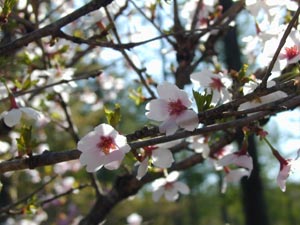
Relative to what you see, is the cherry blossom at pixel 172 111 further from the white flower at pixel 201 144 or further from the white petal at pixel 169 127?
the white flower at pixel 201 144

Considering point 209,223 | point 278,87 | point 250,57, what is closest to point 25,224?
point 250,57

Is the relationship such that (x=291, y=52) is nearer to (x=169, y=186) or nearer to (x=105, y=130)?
(x=105, y=130)

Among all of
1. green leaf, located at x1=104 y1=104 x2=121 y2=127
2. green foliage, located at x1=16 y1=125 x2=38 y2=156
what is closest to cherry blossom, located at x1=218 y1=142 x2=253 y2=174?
green leaf, located at x1=104 y1=104 x2=121 y2=127

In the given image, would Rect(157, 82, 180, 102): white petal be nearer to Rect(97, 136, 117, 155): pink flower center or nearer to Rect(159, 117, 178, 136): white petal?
Rect(159, 117, 178, 136): white petal

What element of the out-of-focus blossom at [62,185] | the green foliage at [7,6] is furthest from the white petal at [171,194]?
the out-of-focus blossom at [62,185]

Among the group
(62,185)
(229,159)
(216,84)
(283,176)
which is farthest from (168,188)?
(62,185)

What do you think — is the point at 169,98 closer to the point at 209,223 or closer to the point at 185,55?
the point at 185,55

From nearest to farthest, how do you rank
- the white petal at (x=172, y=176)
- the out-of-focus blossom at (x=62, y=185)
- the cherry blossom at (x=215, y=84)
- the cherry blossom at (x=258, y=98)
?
the cherry blossom at (x=258, y=98) → the cherry blossom at (x=215, y=84) → the white petal at (x=172, y=176) → the out-of-focus blossom at (x=62, y=185)
